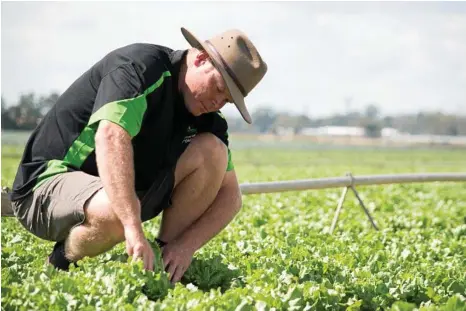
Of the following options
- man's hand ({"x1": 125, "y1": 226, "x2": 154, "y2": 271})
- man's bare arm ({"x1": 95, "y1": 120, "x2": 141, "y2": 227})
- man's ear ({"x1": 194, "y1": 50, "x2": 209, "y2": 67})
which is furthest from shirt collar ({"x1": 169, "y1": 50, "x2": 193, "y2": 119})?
man's hand ({"x1": 125, "y1": 226, "x2": 154, "y2": 271})

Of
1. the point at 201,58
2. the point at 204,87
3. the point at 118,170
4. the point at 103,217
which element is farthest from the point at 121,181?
the point at 201,58

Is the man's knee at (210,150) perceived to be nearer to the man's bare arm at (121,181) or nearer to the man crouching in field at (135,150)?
the man crouching in field at (135,150)

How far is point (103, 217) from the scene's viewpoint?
3891mm

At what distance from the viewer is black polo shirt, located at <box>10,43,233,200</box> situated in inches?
154

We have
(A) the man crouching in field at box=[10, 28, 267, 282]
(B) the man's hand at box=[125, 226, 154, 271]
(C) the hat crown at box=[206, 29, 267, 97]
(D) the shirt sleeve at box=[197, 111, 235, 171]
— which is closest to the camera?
(B) the man's hand at box=[125, 226, 154, 271]

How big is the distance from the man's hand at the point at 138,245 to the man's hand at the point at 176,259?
392 millimetres

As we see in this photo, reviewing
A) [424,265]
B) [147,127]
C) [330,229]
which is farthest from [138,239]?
[330,229]

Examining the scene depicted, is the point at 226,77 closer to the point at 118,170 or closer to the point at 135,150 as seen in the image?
the point at 135,150

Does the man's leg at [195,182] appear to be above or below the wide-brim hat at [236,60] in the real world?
below

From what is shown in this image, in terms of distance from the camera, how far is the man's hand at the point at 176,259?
13.8 feet

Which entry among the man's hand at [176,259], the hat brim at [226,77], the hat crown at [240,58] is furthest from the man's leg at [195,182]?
the hat crown at [240,58]

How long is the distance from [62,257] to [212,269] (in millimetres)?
836

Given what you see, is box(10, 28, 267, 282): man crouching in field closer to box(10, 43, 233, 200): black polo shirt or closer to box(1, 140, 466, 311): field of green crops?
box(10, 43, 233, 200): black polo shirt

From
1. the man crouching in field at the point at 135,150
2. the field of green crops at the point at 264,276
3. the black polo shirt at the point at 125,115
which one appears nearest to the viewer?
the field of green crops at the point at 264,276
